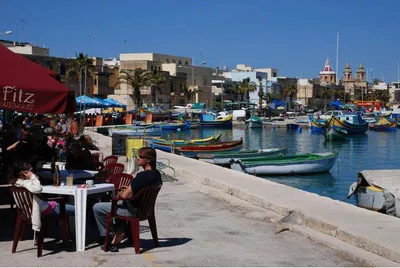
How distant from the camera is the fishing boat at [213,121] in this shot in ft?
242

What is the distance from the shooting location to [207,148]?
96.0 ft

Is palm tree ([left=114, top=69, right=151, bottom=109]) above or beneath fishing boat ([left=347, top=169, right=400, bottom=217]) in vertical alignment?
above

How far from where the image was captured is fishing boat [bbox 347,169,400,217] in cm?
1348

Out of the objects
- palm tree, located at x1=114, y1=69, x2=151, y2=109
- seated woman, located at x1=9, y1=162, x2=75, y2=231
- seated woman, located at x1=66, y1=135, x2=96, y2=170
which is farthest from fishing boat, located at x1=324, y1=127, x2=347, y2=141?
seated woman, located at x1=9, y1=162, x2=75, y2=231

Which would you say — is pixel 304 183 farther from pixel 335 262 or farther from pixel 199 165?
pixel 335 262

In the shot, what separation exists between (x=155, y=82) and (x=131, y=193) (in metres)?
77.5

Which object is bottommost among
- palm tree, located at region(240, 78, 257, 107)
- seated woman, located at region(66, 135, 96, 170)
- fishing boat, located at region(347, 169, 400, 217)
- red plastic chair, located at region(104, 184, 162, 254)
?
fishing boat, located at region(347, 169, 400, 217)

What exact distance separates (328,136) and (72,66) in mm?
30842

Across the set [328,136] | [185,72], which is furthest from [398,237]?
[185,72]

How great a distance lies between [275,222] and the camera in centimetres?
920

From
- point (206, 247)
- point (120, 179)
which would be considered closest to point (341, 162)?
point (120, 179)

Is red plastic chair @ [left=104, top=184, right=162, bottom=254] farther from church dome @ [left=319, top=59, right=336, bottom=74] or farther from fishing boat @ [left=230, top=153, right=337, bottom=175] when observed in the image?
church dome @ [left=319, top=59, right=336, bottom=74]

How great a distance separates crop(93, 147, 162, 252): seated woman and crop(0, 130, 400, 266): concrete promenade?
0.74ft

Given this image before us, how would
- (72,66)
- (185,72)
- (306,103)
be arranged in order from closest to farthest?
(72,66), (185,72), (306,103)
